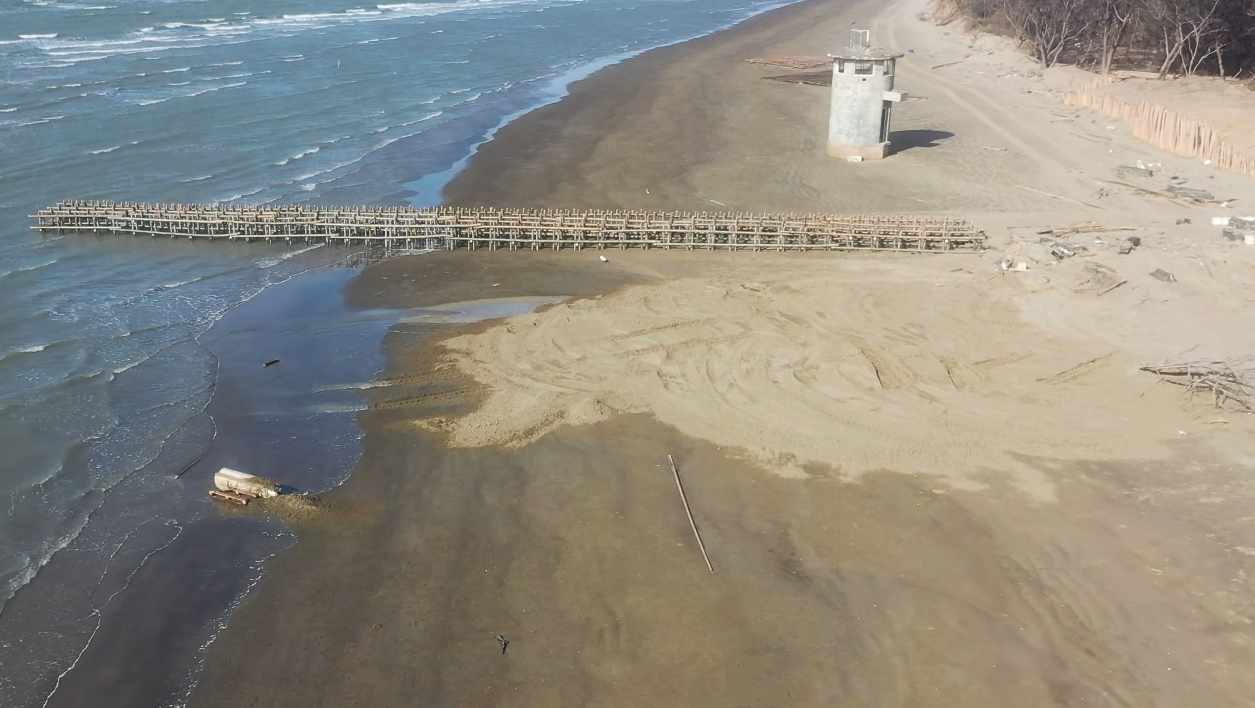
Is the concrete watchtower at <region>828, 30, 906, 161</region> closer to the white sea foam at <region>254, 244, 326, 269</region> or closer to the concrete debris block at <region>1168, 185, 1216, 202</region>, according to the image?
the concrete debris block at <region>1168, 185, 1216, 202</region>

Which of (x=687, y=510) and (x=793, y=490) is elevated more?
(x=793, y=490)

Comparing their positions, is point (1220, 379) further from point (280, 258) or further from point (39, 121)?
point (39, 121)

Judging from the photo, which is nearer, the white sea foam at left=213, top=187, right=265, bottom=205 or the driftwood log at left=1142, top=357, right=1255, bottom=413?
the driftwood log at left=1142, top=357, right=1255, bottom=413

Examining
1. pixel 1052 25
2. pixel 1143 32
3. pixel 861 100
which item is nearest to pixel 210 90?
pixel 861 100

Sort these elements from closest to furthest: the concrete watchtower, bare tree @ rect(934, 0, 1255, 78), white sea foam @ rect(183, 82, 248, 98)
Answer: the concrete watchtower
bare tree @ rect(934, 0, 1255, 78)
white sea foam @ rect(183, 82, 248, 98)

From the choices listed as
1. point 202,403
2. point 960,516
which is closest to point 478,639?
point 960,516

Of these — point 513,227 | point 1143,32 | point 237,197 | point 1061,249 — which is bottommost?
point 237,197

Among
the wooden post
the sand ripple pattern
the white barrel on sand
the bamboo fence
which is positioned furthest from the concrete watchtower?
the white barrel on sand

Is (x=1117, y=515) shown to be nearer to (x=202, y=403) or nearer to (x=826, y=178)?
(x=202, y=403)
